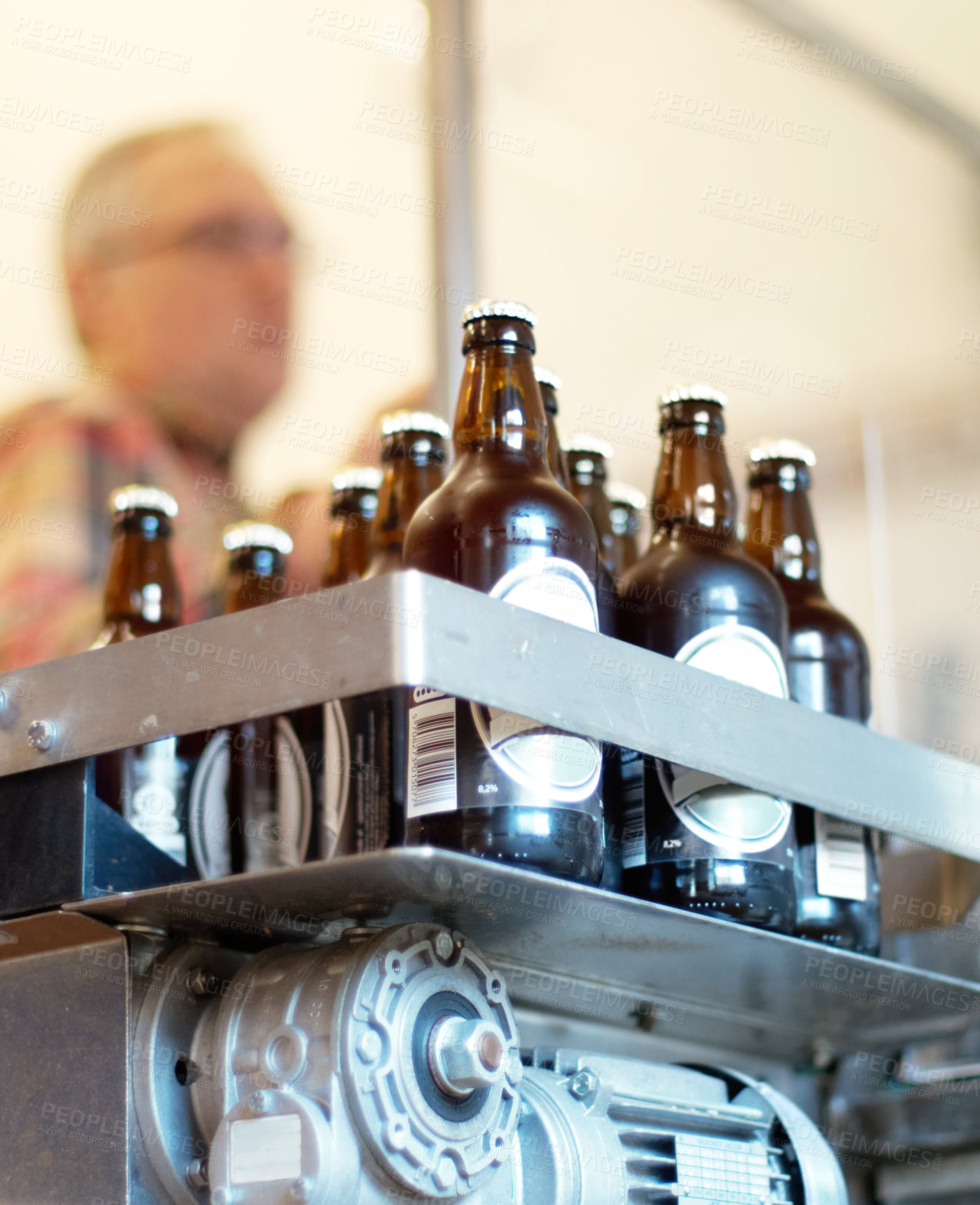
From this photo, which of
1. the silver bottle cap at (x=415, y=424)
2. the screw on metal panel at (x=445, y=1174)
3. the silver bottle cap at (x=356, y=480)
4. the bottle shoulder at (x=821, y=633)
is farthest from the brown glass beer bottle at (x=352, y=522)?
the screw on metal panel at (x=445, y=1174)

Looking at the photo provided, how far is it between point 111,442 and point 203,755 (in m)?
0.46

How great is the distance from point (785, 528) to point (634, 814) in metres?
0.43

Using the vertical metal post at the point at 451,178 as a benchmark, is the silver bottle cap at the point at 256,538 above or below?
below

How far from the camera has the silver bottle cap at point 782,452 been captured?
128 cm

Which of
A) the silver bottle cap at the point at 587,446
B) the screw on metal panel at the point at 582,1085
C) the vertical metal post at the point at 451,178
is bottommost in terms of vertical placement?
the screw on metal panel at the point at 582,1085

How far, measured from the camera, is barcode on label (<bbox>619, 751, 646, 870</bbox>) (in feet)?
3.05

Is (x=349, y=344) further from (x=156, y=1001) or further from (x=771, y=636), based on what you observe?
(x=156, y=1001)

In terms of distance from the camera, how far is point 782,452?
1277mm

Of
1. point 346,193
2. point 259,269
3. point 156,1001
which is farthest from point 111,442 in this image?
point 156,1001

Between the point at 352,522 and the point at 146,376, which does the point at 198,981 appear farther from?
the point at 146,376

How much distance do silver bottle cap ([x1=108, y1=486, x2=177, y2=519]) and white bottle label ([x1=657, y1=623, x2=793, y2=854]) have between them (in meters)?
0.47

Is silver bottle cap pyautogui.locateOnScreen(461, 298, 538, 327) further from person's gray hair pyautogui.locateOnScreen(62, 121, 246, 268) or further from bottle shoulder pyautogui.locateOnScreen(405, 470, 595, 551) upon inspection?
person's gray hair pyautogui.locateOnScreen(62, 121, 246, 268)

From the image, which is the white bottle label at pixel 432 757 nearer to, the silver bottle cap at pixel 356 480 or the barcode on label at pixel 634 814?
the barcode on label at pixel 634 814

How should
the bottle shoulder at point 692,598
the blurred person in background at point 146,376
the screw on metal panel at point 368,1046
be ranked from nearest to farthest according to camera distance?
the screw on metal panel at point 368,1046 → the bottle shoulder at point 692,598 → the blurred person in background at point 146,376
